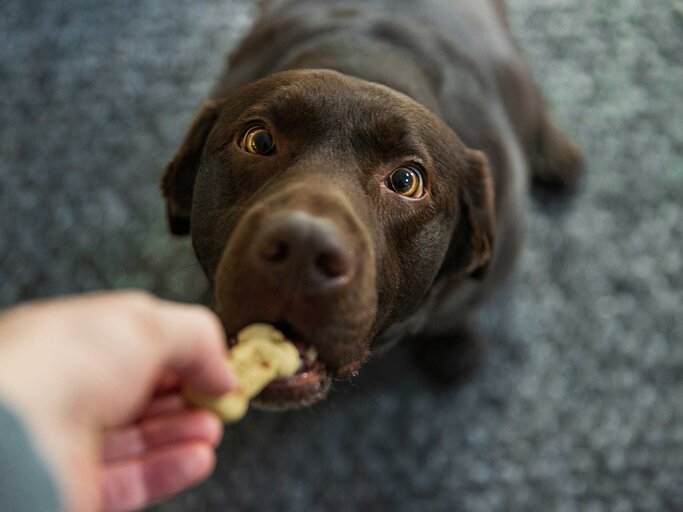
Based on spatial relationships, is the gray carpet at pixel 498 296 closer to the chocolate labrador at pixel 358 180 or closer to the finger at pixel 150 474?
the chocolate labrador at pixel 358 180

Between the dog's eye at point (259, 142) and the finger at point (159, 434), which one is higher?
the dog's eye at point (259, 142)

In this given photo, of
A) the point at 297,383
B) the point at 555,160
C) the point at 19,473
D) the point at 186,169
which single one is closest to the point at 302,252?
the point at 297,383

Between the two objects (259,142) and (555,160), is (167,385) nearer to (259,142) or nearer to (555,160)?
(259,142)

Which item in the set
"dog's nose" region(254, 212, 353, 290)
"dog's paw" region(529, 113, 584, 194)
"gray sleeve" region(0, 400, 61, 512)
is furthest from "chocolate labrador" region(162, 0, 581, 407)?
"gray sleeve" region(0, 400, 61, 512)

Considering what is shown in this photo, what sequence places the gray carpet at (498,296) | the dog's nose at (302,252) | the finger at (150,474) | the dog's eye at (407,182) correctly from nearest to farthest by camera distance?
1. the finger at (150,474)
2. the dog's nose at (302,252)
3. the dog's eye at (407,182)
4. the gray carpet at (498,296)

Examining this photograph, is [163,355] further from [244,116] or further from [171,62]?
[171,62]

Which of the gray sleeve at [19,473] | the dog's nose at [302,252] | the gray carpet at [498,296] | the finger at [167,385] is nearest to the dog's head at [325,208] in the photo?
the dog's nose at [302,252]

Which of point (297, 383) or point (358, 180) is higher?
point (358, 180)
